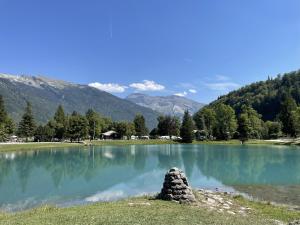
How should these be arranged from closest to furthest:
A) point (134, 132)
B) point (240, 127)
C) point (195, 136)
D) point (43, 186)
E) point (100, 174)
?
point (43, 186), point (100, 174), point (240, 127), point (195, 136), point (134, 132)

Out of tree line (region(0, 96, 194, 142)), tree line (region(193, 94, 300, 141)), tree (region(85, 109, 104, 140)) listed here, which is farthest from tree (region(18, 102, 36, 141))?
tree line (region(193, 94, 300, 141))

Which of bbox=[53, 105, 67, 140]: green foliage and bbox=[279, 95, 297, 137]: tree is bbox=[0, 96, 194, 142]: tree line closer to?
bbox=[53, 105, 67, 140]: green foliage

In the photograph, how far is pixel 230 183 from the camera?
4609 centimetres

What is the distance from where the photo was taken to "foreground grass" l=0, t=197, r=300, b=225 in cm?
2016

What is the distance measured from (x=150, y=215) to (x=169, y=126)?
169937mm

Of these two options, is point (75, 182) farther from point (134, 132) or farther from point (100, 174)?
point (134, 132)

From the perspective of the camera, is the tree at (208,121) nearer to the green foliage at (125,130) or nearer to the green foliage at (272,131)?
the green foliage at (272,131)

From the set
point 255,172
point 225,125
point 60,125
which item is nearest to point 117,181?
point 255,172

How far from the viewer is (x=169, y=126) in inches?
7549

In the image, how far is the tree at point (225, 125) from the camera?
16159 centimetres

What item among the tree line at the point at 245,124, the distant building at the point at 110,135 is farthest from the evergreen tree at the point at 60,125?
the tree line at the point at 245,124

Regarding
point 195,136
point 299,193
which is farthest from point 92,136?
point 299,193

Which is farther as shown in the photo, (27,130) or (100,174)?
(27,130)

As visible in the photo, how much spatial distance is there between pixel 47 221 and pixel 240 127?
473 ft
